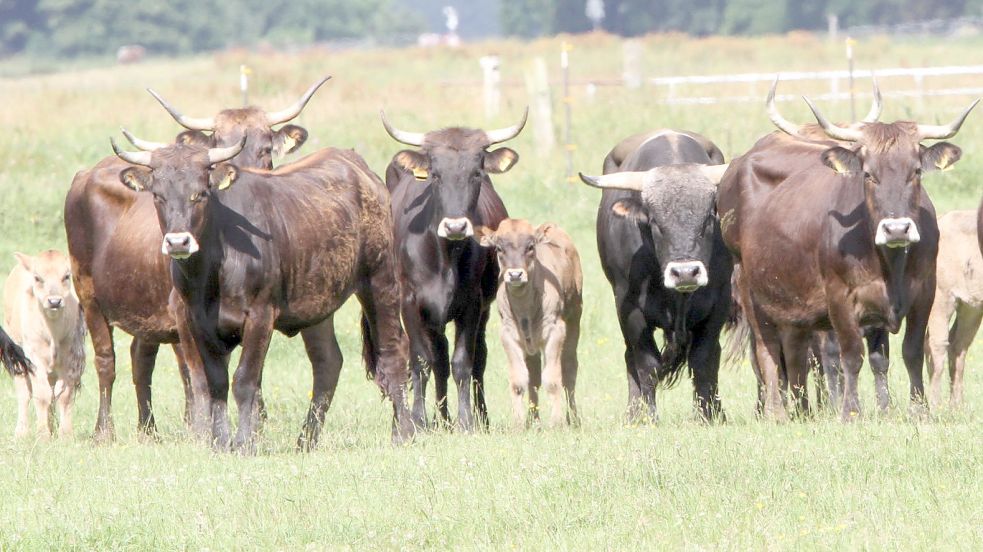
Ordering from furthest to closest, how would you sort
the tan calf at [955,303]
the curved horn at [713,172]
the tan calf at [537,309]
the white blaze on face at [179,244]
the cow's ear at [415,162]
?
1. the tan calf at [955,303]
2. the cow's ear at [415,162]
3. the tan calf at [537,309]
4. the curved horn at [713,172]
5. the white blaze on face at [179,244]

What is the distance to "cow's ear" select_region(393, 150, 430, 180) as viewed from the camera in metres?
12.6

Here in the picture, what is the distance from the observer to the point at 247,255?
402 inches

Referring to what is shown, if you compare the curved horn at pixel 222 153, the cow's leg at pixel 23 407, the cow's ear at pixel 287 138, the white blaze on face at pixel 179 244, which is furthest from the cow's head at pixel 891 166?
the cow's leg at pixel 23 407

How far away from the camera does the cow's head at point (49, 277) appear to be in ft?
43.3

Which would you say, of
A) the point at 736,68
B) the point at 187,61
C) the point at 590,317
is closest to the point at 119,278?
the point at 590,317

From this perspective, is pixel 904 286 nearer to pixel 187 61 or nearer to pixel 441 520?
pixel 441 520

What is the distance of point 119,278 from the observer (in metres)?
11.8

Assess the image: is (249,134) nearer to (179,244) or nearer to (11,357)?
(11,357)

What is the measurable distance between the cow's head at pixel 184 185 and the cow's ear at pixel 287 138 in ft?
11.2

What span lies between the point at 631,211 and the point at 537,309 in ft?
4.25

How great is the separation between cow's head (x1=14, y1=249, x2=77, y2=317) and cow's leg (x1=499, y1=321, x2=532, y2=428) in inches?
142

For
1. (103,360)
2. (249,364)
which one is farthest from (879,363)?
(103,360)

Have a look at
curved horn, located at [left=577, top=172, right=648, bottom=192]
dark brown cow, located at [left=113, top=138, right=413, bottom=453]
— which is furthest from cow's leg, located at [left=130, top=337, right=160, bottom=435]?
Answer: curved horn, located at [left=577, top=172, right=648, bottom=192]

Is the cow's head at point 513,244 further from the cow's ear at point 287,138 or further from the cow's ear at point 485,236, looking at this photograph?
the cow's ear at point 287,138
